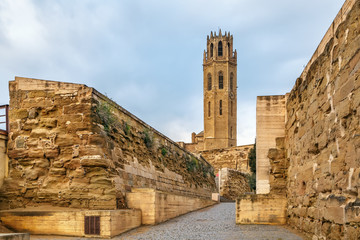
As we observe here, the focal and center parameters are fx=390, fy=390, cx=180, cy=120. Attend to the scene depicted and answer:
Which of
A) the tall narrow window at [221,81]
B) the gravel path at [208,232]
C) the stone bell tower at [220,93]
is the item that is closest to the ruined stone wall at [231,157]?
→ the stone bell tower at [220,93]

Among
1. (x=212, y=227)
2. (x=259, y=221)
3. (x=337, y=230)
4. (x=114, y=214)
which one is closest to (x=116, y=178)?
(x=114, y=214)

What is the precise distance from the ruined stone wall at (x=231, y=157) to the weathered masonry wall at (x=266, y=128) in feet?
116

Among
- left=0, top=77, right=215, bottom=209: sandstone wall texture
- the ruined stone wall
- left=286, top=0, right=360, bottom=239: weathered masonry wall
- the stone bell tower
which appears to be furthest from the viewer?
the stone bell tower

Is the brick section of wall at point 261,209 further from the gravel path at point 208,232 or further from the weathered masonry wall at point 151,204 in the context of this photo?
the weathered masonry wall at point 151,204

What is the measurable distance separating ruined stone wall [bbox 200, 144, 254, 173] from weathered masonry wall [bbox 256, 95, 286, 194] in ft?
116

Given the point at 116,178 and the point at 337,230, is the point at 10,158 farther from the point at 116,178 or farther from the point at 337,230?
the point at 337,230

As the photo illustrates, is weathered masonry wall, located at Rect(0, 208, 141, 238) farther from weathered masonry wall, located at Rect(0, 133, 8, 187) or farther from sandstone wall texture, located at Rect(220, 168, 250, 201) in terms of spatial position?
sandstone wall texture, located at Rect(220, 168, 250, 201)

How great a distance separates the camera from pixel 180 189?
17.2 metres

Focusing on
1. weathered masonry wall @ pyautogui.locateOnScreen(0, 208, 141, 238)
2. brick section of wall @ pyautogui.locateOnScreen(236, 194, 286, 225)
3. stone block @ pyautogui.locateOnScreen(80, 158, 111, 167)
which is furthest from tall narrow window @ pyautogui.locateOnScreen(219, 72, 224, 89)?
weathered masonry wall @ pyautogui.locateOnScreen(0, 208, 141, 238)

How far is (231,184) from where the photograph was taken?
2866cm

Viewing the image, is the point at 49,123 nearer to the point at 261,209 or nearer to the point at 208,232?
the point at 208,232

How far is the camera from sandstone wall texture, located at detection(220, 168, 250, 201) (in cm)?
2761

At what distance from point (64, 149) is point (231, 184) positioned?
790 inches

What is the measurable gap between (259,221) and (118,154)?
428cm
